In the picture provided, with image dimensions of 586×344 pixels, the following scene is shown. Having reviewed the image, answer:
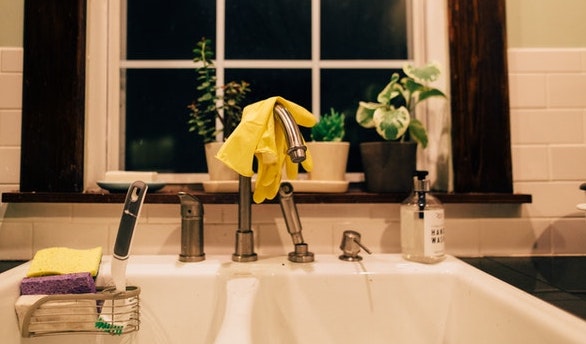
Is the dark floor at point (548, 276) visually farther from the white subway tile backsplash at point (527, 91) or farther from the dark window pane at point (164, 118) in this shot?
the dark window pane at point (164, 118)

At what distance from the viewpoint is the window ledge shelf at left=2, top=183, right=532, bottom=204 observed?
99 centimetres

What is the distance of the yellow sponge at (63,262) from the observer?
0.78 metres

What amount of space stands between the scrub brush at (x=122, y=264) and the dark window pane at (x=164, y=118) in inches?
22.2

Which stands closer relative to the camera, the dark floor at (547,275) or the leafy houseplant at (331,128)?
the dark floor at (547,275)

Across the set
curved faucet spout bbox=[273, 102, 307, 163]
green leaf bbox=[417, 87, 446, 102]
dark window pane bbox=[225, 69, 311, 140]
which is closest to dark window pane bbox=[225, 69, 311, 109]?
dark window pane bbox=[225, 69, 311, 140]

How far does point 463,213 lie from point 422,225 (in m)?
0.24

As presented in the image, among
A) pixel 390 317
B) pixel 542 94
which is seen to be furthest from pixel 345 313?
pixel 542 94

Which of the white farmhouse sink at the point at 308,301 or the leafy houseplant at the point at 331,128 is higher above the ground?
the leafy houseplant at the point at 331,128

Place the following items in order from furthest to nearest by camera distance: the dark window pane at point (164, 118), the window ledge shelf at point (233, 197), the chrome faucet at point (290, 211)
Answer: the dark window pane at point (164, 118) → the window ledge shelf at point (233, 197) → the chrome faucet at point (290, 211)

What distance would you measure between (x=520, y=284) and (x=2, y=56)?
4.37 feet

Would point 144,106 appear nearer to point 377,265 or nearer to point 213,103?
point 213,103

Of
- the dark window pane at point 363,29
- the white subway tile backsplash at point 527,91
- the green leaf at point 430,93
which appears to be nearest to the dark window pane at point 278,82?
the dark window pane at point 363,29

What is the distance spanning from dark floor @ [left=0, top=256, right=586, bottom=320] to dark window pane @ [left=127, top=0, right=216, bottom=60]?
2.31 ft

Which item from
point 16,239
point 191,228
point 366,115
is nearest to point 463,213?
point 366,115
